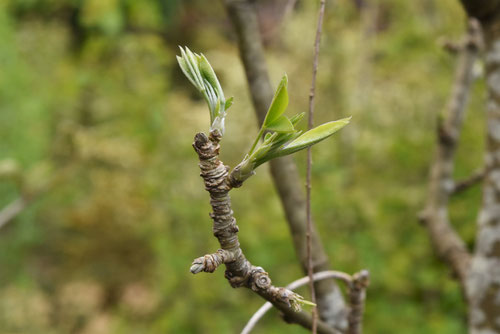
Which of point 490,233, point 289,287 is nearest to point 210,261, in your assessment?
point 289,287

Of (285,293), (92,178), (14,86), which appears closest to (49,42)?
(14,86)

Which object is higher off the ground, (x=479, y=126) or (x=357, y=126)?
(x=357, y=126)

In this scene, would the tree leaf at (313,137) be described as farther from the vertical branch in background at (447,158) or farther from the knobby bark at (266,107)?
the vertical branch in background at (447,158)

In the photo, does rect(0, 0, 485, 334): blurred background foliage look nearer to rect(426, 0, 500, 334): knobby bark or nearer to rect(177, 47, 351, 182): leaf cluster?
rect(426, 0, 500, 334): knobby bark

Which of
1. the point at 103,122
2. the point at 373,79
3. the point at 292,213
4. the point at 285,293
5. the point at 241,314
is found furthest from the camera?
the point at 103,122

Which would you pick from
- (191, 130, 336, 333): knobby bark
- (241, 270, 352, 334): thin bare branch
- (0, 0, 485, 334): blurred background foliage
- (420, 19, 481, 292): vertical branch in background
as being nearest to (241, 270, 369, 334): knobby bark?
(241, 270, 352, 334): thin bare branch

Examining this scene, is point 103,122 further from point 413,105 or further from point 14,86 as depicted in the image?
point 413,105
